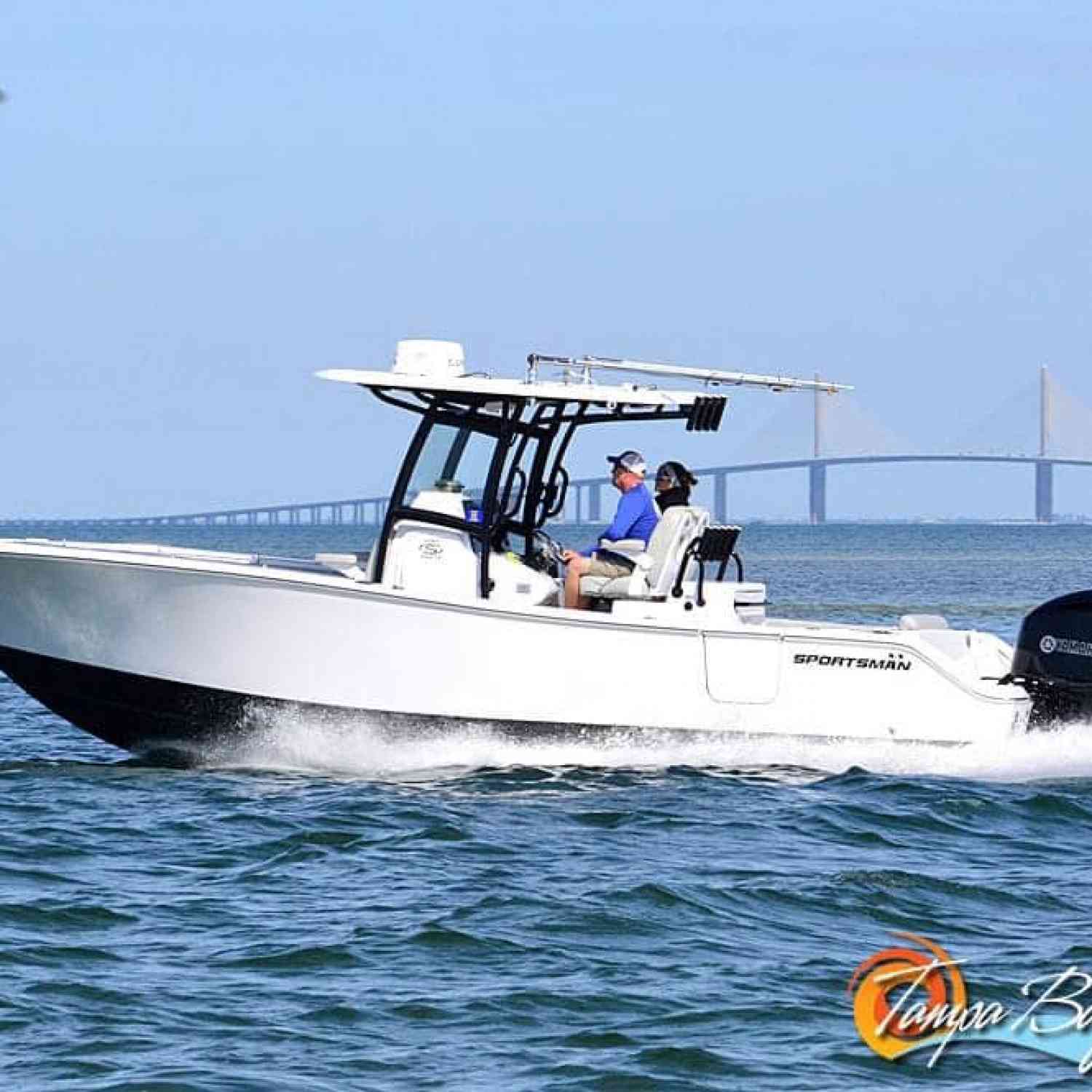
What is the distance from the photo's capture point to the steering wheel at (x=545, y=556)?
14.3m

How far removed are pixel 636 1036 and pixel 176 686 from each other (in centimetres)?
605

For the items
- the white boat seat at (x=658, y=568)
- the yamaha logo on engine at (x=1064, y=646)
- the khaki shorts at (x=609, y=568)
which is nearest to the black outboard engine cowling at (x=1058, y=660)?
the yamaha logo on engine at (x=1064, y=646)

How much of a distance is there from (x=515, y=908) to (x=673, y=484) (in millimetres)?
4672

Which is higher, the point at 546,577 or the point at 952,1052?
the point at 546,577

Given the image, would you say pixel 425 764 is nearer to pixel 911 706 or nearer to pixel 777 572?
pixel 911 706

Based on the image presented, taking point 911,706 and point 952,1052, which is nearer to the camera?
point 952,1052

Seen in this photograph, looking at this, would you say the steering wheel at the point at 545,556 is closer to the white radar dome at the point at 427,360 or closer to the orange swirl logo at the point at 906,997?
A: the white radar dome at the point at 427,360

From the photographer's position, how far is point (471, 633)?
13.5 meters

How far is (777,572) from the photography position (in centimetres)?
7000

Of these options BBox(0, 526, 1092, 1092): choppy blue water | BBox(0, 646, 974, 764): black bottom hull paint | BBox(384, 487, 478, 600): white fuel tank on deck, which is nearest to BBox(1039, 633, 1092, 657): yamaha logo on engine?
BBox(0, 526, 1092, 1092): choppy blue water

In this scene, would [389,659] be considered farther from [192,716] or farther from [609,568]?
[609,568]

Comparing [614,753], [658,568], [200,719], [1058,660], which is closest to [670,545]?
[658,568]

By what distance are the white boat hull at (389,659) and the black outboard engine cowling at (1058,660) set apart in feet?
1.55

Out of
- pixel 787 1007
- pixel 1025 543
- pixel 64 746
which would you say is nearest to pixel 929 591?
pixel 64 746
